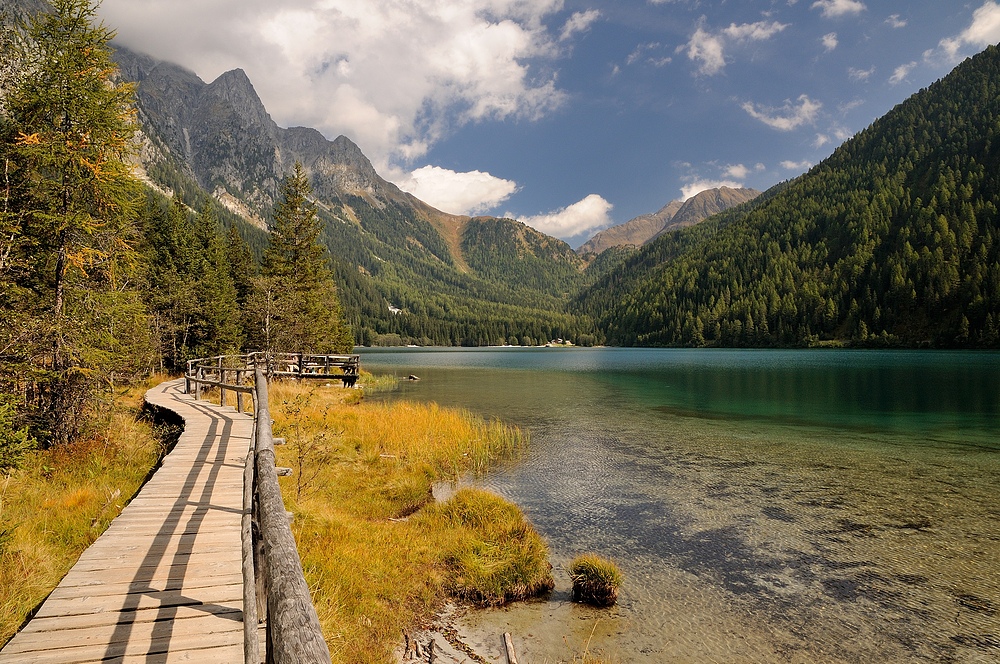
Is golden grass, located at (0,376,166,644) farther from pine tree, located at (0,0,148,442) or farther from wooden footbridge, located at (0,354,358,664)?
pine tree, located at (0,0,148,442)

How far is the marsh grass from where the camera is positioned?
782cm

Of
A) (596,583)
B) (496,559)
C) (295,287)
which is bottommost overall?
(596,583)

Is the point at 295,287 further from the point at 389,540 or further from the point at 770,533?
the point at 770,533

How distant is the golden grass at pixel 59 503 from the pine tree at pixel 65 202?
4.49ft

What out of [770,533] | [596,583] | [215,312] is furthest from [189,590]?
[215,312]

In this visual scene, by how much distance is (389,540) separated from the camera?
1055 centimetres

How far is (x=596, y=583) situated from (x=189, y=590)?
286 inches

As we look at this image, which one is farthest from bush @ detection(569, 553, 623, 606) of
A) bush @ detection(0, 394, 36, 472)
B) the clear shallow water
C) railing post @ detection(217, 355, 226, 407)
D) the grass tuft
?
railing post @ detection(217, 355, 226, 407)

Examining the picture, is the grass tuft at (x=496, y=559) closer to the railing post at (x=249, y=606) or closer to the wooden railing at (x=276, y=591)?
the wooden railing at (x=276, y=591)

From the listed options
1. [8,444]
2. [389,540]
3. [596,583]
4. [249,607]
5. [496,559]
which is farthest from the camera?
[389,540]

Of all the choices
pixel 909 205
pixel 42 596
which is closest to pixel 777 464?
pixel 42 596

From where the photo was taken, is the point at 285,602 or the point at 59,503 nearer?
the point at 285,602

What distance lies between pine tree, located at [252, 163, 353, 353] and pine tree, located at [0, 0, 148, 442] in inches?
992

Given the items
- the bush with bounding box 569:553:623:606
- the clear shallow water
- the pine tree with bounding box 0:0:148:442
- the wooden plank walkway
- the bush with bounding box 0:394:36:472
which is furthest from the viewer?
the pine tree with bounding box 0:0:148:442
